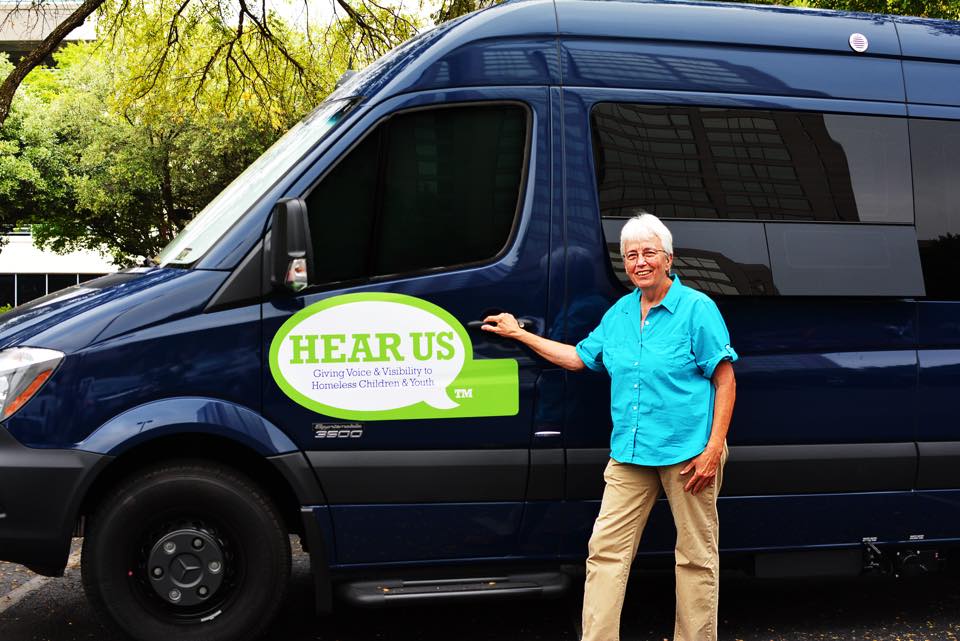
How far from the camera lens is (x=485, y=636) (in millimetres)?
4824

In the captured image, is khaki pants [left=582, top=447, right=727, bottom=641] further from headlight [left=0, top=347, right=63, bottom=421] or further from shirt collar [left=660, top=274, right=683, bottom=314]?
headlight [left=0, top=347, right=63, bottom=421]

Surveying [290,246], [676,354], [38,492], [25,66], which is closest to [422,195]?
[290,246]

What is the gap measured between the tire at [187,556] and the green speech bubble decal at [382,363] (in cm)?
49

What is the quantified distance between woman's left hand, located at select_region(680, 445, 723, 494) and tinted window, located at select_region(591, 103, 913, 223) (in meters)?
1.05

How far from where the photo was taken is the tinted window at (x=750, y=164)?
4.52 m

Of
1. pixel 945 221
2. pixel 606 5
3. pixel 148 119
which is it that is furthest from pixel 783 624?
pixel 148 119

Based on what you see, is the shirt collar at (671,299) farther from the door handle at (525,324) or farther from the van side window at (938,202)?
the van side window at (938,202)

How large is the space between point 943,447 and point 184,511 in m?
3.18

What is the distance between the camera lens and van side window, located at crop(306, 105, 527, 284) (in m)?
4.32

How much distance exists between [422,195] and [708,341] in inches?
50.1

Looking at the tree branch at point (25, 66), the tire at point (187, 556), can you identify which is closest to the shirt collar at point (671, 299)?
the tire at point (187, 556)

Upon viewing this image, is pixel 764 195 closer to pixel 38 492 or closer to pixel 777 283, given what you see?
pixel 777 283

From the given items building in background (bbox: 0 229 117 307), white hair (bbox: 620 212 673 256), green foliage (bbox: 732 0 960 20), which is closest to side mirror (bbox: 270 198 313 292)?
white hair (bbox: 620 212 673 256)

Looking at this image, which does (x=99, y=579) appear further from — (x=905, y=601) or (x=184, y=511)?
(x=905, y=601)
